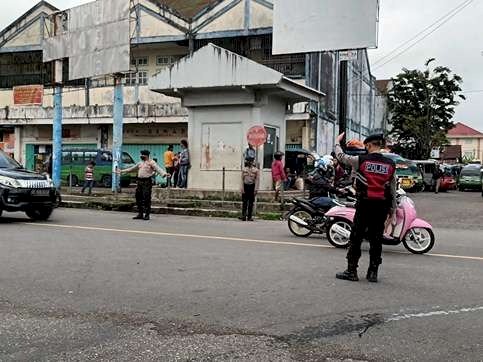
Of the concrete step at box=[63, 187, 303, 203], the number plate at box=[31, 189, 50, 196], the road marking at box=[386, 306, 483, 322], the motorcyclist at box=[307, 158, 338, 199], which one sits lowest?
the road marking at box=[386, 306, 483, 322]

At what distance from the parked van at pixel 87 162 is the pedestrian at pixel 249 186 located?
1294cm

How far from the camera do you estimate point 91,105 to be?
33.4 meters

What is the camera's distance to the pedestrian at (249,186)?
14.7 m

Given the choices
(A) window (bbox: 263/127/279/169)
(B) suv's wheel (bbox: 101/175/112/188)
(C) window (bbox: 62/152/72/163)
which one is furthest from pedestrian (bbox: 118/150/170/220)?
(C) window (bbox: 62/152/72/163)

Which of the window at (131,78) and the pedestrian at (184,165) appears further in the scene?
the window at (131,78)

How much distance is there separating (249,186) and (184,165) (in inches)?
205

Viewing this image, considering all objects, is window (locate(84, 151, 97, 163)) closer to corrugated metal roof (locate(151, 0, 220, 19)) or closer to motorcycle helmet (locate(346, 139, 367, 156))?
corrugated metal roof (locate(151, 0, 220, 19))

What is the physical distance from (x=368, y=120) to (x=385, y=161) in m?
A: 40.6

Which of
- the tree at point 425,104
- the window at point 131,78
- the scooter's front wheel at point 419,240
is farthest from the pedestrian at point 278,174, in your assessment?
the tree at point 425,104

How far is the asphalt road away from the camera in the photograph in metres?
4.64

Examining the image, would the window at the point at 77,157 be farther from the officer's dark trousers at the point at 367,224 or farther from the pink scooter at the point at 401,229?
the officer's dark trousers at the point at 367,224

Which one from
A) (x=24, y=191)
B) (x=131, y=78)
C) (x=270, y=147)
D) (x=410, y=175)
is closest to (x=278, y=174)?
(x=270, y=147)

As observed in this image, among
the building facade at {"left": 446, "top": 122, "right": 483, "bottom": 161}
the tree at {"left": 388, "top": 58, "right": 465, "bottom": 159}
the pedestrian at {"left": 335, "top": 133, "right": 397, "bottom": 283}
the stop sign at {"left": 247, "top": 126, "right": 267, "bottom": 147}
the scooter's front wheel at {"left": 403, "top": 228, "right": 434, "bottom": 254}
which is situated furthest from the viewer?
the building facade at {"left": 446, "top": 122, "right": 483, "bottom": 161}

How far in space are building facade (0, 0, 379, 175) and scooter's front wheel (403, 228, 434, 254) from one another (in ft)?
61.6
